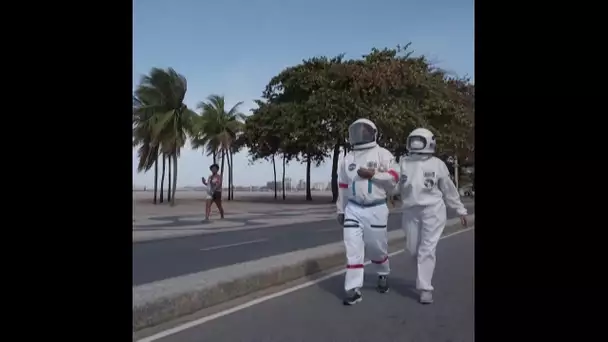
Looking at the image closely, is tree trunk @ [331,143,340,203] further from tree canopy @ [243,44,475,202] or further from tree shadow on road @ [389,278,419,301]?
tree shadow on road @ [389,278,419,301]

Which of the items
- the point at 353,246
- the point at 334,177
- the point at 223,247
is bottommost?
the point at 223,247

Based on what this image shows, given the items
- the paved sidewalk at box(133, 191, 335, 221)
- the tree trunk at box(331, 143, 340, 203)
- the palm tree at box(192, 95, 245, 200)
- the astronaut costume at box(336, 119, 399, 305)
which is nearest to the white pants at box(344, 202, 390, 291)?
the astronaut costume at box(336, 119, 399, 305)

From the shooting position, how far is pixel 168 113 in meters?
3.03

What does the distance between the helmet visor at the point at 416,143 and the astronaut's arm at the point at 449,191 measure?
0.77ft

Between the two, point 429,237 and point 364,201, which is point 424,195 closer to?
point 429,237

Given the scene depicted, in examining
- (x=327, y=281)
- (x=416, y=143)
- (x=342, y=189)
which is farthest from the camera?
(x=327, y=281)

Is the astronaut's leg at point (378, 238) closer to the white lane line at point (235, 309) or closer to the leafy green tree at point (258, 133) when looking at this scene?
the white lane line at point (235, 309)

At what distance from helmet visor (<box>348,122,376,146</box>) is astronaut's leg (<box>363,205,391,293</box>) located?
0.47m

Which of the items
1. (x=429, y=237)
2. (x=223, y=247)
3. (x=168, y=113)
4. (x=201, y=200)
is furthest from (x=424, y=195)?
(x=223, y=247)

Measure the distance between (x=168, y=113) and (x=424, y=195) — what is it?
1.81m

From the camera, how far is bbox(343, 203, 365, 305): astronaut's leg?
3.92 meters
